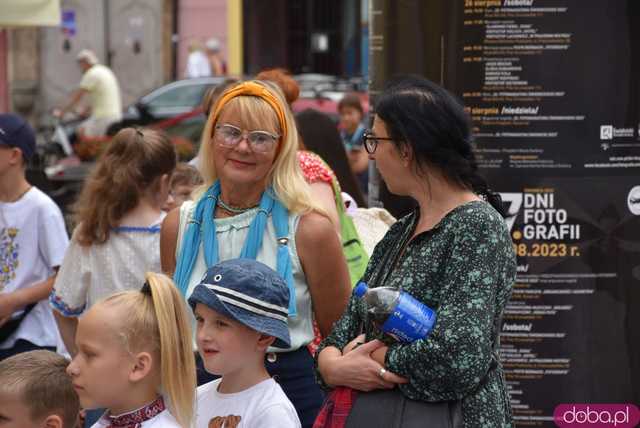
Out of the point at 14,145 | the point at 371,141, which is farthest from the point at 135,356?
the point at 14,145

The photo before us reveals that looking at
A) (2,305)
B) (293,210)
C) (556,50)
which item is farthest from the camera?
(2,305)

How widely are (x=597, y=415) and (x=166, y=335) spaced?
2.20 m

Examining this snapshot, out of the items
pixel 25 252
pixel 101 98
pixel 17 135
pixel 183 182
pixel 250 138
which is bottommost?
pixel 101 98

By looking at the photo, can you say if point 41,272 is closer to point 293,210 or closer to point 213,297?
point 293,210

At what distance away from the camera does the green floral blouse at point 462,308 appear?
3.14 metres

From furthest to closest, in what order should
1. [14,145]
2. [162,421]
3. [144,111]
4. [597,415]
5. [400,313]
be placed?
[144,111], [14,145], [597,415], [162,421], [400,313]

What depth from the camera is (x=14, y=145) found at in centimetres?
554

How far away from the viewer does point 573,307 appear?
4898 mm

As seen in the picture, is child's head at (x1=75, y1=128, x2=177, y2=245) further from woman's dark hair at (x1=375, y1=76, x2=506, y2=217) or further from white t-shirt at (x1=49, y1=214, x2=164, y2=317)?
woman's dark hair at (x1=375, y1=76, x2=506, y2=217)

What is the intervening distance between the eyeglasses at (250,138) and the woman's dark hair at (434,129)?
2.39ft

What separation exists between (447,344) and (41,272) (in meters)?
2.84

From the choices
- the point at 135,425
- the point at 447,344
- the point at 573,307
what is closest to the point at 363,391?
the point at 447,344

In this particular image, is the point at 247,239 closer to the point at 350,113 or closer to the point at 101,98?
the point at 350,113

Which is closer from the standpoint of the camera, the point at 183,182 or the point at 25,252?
the point at 25,252
